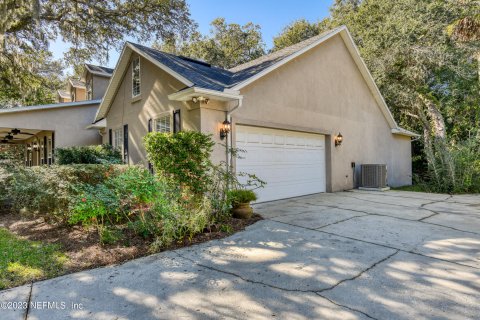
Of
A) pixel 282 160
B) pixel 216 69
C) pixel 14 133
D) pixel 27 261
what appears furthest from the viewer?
pixel 14 133

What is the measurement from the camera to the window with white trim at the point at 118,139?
10.8 meters

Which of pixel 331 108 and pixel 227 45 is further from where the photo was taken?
pixel 227 45

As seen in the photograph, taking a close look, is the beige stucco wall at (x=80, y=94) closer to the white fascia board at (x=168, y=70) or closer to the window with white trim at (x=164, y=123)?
the white fascia board at (x=168, y=70)

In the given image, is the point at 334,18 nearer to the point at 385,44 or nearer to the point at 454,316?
the point at 385,44

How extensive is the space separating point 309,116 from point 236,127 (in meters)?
3.13

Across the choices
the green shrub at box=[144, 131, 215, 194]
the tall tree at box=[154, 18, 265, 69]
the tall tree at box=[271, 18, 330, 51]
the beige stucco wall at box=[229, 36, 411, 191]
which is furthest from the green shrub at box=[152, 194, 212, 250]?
the tall tree at box=[271, 18, 330, 51]

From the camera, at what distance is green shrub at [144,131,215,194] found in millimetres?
→ 5262

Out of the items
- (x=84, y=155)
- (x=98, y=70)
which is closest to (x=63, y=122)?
(x=84, y=155)

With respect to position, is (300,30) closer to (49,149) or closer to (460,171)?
(460,171)

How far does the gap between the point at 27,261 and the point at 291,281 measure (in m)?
3.57

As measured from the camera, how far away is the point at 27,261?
386 centimetres

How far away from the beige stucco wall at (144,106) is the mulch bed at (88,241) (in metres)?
2.95

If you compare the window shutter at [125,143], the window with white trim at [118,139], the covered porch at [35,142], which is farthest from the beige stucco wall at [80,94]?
the window shutter at [125,143]

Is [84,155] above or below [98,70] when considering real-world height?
below
